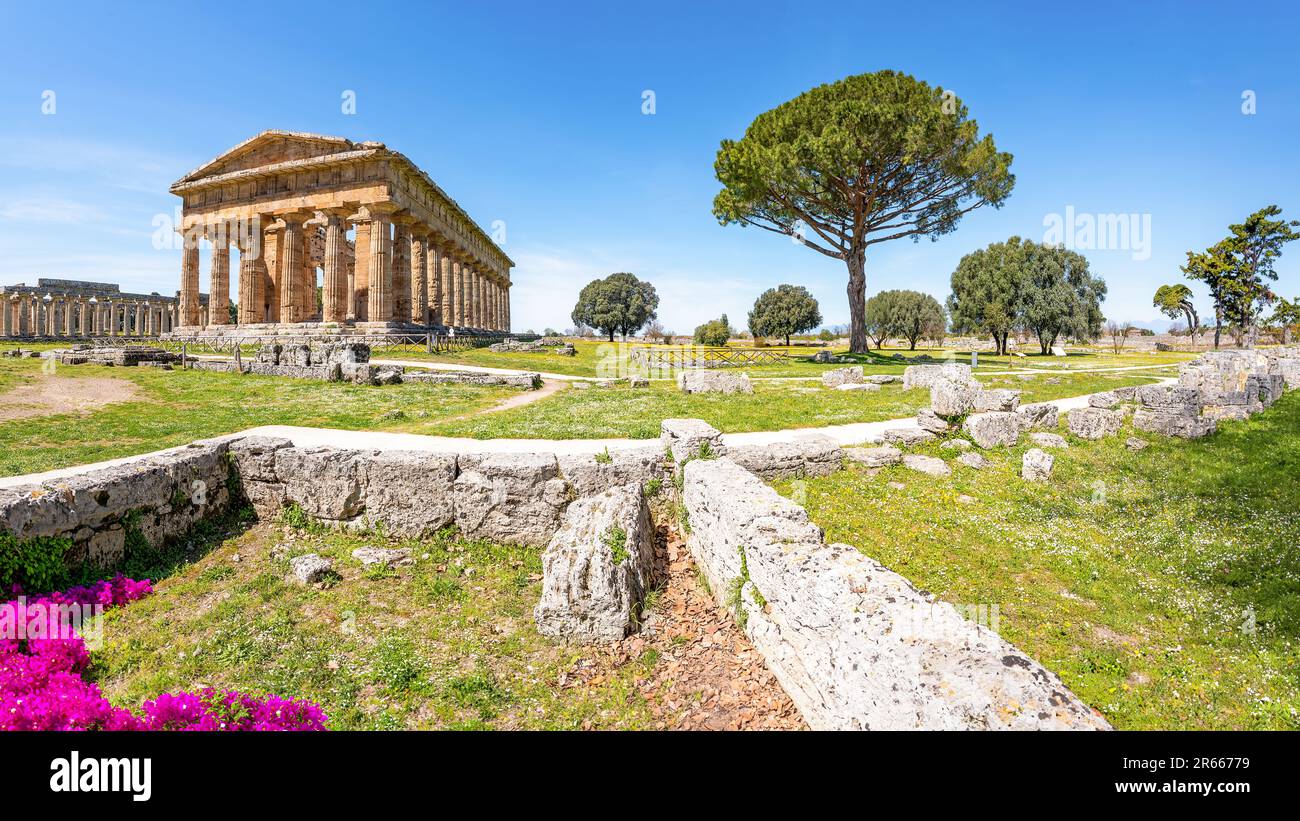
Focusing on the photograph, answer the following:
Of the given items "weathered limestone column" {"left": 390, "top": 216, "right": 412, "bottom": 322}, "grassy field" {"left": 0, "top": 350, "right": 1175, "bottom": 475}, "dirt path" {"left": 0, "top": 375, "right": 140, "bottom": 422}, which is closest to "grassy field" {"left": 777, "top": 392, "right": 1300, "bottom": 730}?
"grassy field" {"left": 0, "top": 350, "right": 1175, "bottom": 475}

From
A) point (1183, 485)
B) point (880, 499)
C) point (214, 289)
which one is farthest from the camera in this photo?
point (214, 289)

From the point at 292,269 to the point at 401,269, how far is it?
761 cm

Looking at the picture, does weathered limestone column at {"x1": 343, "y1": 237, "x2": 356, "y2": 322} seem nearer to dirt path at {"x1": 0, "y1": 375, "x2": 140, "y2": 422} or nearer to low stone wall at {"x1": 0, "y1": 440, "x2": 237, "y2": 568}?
dirt path at {"x1": 0, "y1": 375, "x2": 140, "y2": 422}

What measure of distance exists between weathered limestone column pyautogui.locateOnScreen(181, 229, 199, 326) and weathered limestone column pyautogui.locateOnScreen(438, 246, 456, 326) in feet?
56.7

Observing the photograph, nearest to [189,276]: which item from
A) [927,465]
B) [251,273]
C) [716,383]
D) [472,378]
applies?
[251,273]

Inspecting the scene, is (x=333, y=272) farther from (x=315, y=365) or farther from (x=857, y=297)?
(x=857, y=297)

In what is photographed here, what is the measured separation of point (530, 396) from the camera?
1922 cm

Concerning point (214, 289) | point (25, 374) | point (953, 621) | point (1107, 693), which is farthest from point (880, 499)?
point (214, 289)

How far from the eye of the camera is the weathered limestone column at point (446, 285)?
47469 mm

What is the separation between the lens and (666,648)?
5473mm

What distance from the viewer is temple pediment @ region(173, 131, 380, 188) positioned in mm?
38156

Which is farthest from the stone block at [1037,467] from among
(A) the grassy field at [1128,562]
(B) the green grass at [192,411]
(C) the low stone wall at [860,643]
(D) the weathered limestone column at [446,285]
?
(D) the weathered limestone column at [446,285]

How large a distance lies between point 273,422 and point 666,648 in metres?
11.8
